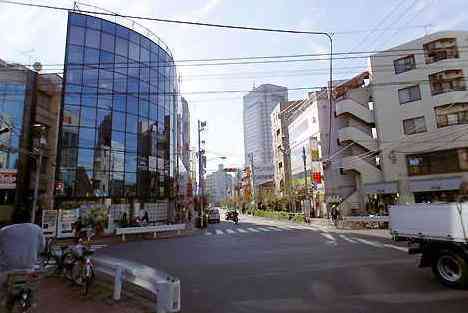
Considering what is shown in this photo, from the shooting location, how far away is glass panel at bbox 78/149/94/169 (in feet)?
91.4

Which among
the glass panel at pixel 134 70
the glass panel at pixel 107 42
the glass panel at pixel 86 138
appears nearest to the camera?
the glass panel at pixel 86 138

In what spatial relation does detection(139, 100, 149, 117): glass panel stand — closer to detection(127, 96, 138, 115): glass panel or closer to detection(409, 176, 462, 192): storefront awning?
detection(127, 96, 138, 115): glass panel

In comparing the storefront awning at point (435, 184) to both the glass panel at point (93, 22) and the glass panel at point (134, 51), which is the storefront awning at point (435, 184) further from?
the glass panel at point (93, 22)

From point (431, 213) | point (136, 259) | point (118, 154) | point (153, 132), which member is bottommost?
point (136, 259)

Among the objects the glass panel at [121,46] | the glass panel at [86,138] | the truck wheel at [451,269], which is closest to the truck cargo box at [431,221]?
the truck wheel at [451,269]

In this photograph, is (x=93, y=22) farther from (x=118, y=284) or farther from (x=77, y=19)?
(x=118, y=284)

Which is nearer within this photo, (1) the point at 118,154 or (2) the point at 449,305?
(2) the point at 449,305

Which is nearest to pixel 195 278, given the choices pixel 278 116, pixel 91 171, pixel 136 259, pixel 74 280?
pixel 74 280

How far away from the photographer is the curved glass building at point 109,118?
2780 centimetres

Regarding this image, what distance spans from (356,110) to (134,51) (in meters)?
25.0

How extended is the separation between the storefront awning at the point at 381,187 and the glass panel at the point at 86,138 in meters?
27.7

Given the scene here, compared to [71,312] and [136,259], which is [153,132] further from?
[71,312]

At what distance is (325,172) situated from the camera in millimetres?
40656

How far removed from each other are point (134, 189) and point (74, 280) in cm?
2281
